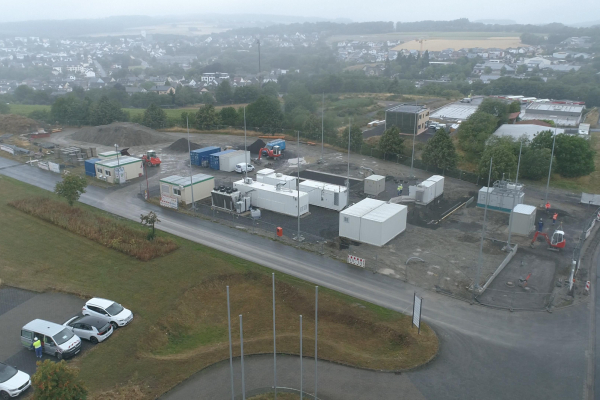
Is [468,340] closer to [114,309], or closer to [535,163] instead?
[114,309]

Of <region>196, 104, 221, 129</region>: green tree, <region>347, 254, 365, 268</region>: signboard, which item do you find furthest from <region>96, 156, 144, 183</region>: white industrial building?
<region>347, 254, 365, 268</region>: signboard

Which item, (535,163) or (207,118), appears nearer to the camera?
(535,163)

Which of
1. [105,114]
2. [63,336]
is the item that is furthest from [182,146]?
[63,336]

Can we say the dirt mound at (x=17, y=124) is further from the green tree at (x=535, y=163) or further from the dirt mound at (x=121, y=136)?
the green tree at (x=535, y=163)

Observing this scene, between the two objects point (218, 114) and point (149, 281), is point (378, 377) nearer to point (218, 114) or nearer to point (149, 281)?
point (149, 281)

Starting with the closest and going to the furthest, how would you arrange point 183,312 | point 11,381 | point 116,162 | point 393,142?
1. point 11,381
2. point 183,312
3. point 116,162
4. point 393,142

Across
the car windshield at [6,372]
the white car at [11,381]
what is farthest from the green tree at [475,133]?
the car windshield at [6,372]

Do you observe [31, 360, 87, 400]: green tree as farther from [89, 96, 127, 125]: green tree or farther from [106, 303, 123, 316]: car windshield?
[89, 96, 127, 125]: green tree

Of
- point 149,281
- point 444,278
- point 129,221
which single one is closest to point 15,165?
point 129,221
